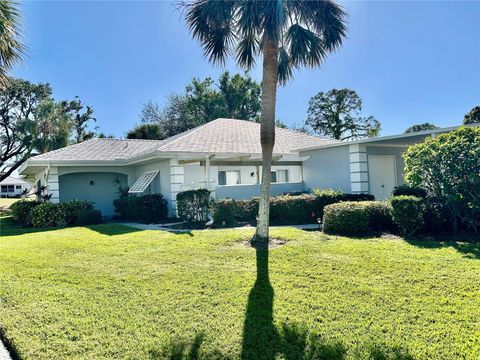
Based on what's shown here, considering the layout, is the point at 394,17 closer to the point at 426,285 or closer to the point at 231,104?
the point at 426,285

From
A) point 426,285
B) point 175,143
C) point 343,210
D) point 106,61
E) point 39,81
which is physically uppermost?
point 39,81

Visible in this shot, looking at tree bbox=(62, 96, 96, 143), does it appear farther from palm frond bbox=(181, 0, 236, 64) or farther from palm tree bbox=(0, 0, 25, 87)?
palm frond bbox=(181, 0, 236, 64)

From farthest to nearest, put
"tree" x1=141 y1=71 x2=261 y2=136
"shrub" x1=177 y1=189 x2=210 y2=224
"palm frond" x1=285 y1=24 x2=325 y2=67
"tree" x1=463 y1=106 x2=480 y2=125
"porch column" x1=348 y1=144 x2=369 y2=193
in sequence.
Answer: "tree" x1=141 y1=71 x2=261 y2=136
"tree" x1=463 y1=106 x2=480 y2=125
"porch column" x1=348 y1=144 x2=369 y2=193
"shrub" x1=177 y1=189 x2=210 y2=224
"palm frond" x1=285 y1=24 x2=325 y2=67

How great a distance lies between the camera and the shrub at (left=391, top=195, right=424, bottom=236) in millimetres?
9875

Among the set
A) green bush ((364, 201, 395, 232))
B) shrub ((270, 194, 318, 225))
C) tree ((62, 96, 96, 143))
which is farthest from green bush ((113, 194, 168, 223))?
tree ((62, 96, 96, 143))

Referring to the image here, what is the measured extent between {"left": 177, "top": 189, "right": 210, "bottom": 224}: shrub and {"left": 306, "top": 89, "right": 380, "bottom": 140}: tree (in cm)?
3635

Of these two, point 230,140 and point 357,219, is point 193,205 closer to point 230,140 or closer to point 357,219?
point 230,140

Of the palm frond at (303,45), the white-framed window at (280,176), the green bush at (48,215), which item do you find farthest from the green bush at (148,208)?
the palm frond at (303,45)

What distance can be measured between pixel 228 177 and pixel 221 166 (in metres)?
0.85

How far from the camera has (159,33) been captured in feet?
57.6

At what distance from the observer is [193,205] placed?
14773mm

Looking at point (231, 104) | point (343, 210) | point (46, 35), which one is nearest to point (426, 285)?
point (343, 210)

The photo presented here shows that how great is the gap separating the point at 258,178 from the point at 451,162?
11436 mm

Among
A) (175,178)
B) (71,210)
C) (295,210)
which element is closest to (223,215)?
(295,210)
